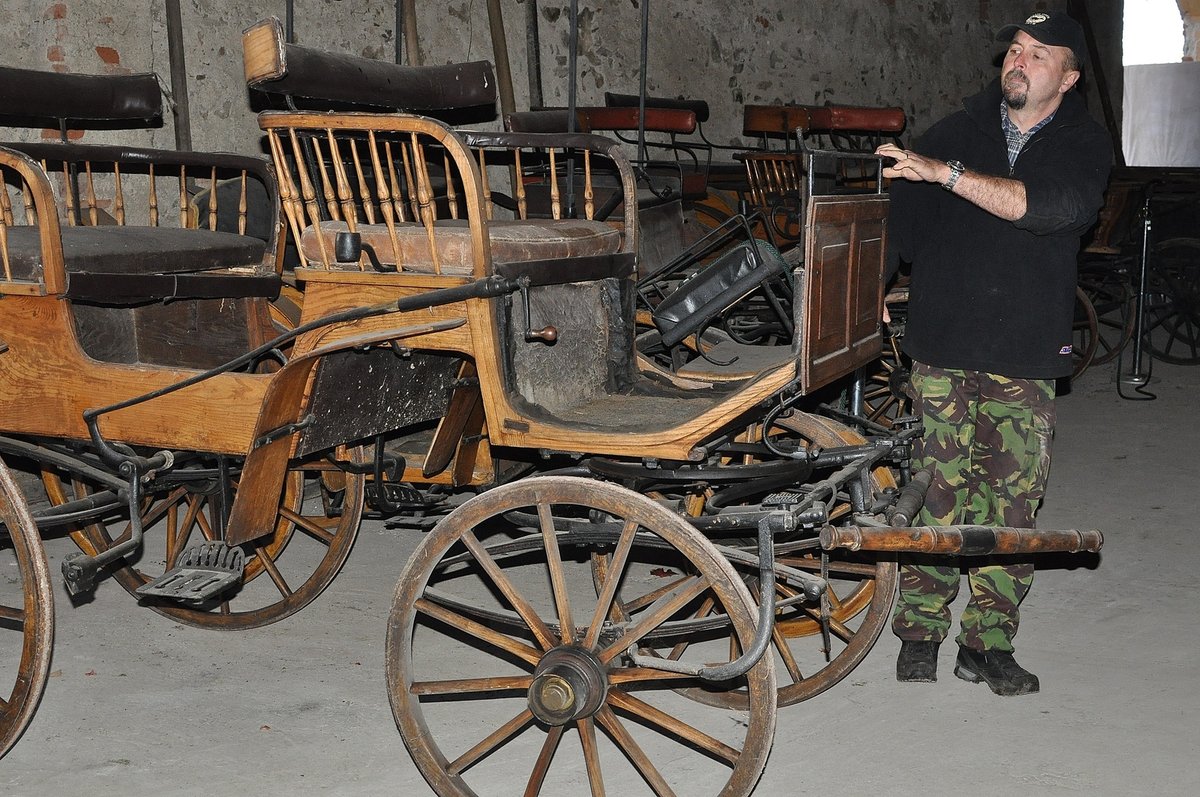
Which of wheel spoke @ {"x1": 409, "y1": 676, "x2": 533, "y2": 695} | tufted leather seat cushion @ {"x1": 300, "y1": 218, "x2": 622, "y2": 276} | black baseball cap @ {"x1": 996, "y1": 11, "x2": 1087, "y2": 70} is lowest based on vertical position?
wheel spoke @ {"x1": 409, "y1": 676, "x2": 533, "y2": 695}

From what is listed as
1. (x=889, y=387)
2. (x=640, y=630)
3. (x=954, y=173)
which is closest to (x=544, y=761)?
(x=640, y=630)

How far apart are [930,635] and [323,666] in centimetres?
162

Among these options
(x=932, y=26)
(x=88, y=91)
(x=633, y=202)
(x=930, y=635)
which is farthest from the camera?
(x=932, y=26)

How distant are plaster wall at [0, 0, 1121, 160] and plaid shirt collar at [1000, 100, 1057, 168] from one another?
320mm

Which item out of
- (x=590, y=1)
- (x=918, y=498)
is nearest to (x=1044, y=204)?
(x=918, y=498)

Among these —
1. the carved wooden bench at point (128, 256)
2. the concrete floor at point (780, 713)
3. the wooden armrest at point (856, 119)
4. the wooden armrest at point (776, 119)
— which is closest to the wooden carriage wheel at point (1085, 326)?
the wooden armrest at point (856, 119)

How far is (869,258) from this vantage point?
107 inches

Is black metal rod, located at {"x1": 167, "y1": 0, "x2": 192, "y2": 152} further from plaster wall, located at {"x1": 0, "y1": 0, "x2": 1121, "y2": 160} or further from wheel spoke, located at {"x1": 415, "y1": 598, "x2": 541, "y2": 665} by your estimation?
wheel spoke, located at {"x1": 415, "y1": 598, "x2": 541, "y2": 665}

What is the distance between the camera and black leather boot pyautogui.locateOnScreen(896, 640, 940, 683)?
3.25m

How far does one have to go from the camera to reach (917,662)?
3264 mm

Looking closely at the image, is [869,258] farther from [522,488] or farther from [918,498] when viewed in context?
[522,488]

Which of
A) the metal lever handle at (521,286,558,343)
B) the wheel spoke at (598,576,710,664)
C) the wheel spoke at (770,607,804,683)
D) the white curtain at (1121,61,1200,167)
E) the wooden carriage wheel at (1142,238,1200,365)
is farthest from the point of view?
the white curtain at (1121,61,1200,167)

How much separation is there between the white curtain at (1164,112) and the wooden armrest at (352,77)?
40.7 ft

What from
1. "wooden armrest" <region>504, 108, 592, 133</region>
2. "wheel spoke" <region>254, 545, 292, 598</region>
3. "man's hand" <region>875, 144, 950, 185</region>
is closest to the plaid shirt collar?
"man's hand" <region>875, 144, 950, 185</region>
